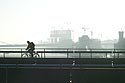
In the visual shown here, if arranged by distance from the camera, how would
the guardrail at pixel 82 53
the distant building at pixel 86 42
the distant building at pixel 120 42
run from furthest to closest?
the distant building at pixel 86 42, the distant building at pixel 120 42, the guardrail at pixel 82 53

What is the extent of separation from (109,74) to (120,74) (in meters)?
0.58

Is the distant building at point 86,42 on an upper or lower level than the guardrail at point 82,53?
upper

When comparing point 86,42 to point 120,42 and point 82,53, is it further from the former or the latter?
point 82,53

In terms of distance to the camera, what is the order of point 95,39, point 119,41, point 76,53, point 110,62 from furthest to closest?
point 95,39 < point 119,41 < point 76,53 < point 110,62

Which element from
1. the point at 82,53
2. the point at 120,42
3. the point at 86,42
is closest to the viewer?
the point at 82,53

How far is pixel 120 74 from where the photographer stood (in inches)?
706

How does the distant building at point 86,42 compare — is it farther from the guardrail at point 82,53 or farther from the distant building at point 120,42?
the guardrail at point 82,53

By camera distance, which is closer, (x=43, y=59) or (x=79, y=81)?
(x=79, y=81)

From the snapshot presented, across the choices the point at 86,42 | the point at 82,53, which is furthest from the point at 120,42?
the point at 82,53

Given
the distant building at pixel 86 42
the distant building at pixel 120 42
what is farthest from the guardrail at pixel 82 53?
the distant building at pixel 86 42

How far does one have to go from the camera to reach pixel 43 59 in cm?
2567

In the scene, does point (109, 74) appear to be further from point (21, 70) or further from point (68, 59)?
point (68, 59)

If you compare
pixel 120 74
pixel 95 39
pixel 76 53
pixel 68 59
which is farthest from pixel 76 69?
pixel 95 39

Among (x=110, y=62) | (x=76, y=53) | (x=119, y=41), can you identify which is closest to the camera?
(x=110, y=62)
